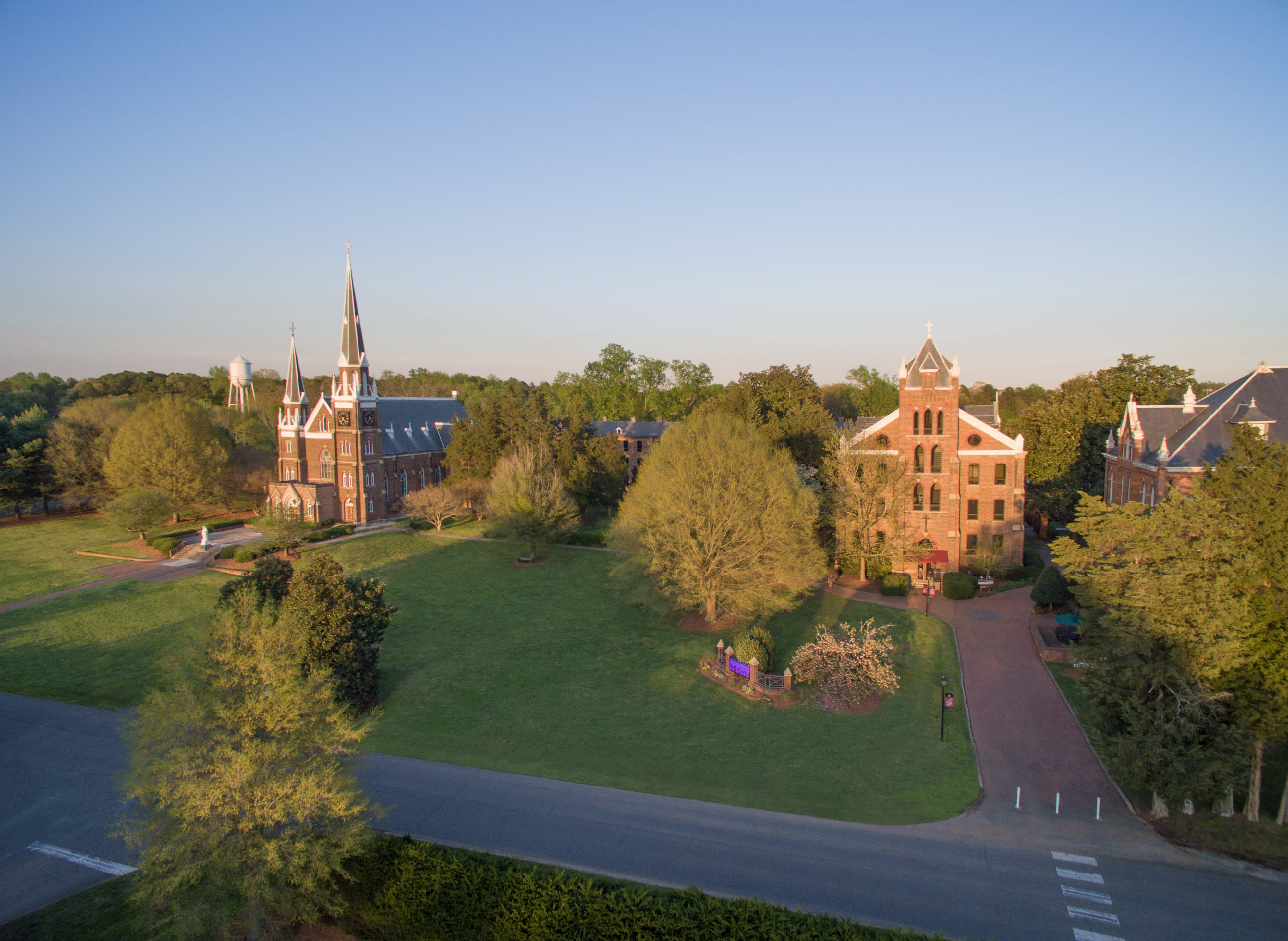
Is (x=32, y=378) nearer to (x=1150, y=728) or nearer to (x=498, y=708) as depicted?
(x=498, y=708)

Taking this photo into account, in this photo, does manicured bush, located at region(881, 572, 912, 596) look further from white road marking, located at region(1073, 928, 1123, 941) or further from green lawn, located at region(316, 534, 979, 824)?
white road marking, located at region(1073, 928, 1123, 941)

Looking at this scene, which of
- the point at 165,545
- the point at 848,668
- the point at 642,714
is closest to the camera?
the point at 642,714

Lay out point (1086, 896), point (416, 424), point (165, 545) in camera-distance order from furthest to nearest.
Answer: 1. point (416, 424)
2. point (165, 545)
3. point (1086, 896)

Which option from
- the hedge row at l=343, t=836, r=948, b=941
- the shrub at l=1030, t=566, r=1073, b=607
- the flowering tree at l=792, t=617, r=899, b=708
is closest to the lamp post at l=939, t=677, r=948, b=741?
the flowering tree at l=792, t=617, r=899, b=708

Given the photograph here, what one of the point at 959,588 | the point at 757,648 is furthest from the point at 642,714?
the point at 959,588

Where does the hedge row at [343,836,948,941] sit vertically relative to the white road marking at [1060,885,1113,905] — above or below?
above

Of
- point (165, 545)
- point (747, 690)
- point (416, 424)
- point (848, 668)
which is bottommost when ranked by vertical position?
point (747, 690)

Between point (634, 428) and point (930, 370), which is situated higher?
point (930, 370)

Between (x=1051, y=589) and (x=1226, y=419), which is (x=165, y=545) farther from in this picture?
(x=1226, y=419)

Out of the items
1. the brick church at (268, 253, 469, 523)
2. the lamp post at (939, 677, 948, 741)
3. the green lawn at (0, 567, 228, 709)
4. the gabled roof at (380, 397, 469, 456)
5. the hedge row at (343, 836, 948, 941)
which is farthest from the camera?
the gabled roof at (380, 397, 469, 456)
